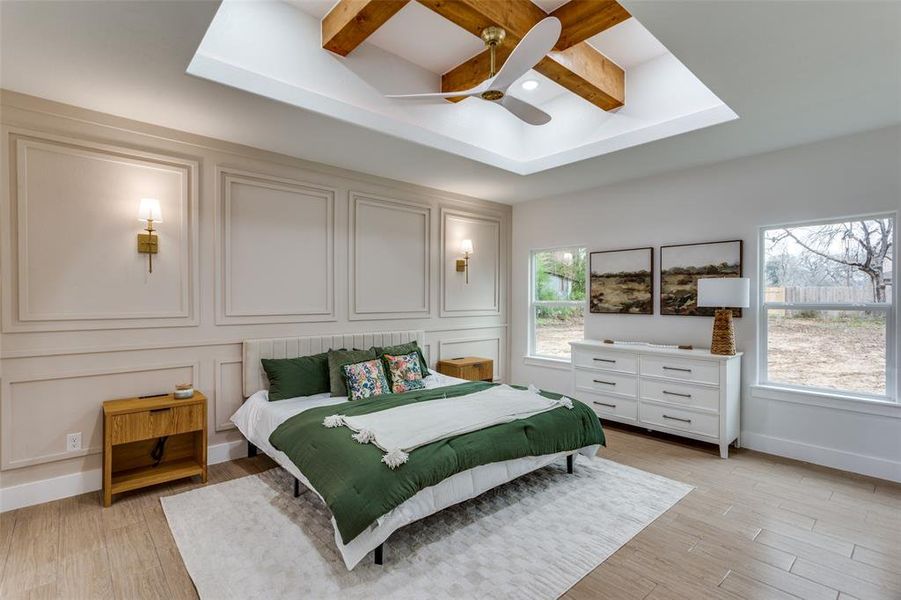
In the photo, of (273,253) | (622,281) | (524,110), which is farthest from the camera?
(622,281)

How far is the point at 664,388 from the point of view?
13.5 feet

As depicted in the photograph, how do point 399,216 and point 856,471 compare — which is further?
point 399,216

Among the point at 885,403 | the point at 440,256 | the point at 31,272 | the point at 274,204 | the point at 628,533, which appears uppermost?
the point at 274,204

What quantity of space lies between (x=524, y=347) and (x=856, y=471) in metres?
3.33

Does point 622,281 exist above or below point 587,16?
below

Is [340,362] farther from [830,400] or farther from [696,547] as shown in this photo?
[830,400]

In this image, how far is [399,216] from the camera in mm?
4797

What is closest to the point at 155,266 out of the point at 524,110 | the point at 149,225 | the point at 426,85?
the point at 149,225

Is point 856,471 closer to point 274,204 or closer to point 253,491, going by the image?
point 253,491

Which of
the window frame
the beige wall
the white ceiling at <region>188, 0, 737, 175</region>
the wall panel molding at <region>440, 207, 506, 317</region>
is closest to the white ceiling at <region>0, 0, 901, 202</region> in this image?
the white ceiling at <region>188, 0, 737, 175</region>

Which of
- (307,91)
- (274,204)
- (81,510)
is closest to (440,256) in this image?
(274,204)

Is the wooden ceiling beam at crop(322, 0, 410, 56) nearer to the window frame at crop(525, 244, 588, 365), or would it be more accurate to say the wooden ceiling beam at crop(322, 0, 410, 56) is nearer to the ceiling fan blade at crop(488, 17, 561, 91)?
the ceiling fan blade at crop(488, 17, 561, 91)

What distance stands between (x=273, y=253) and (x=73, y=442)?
192cm

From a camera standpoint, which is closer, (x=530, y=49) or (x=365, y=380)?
(x=530, y=49)
